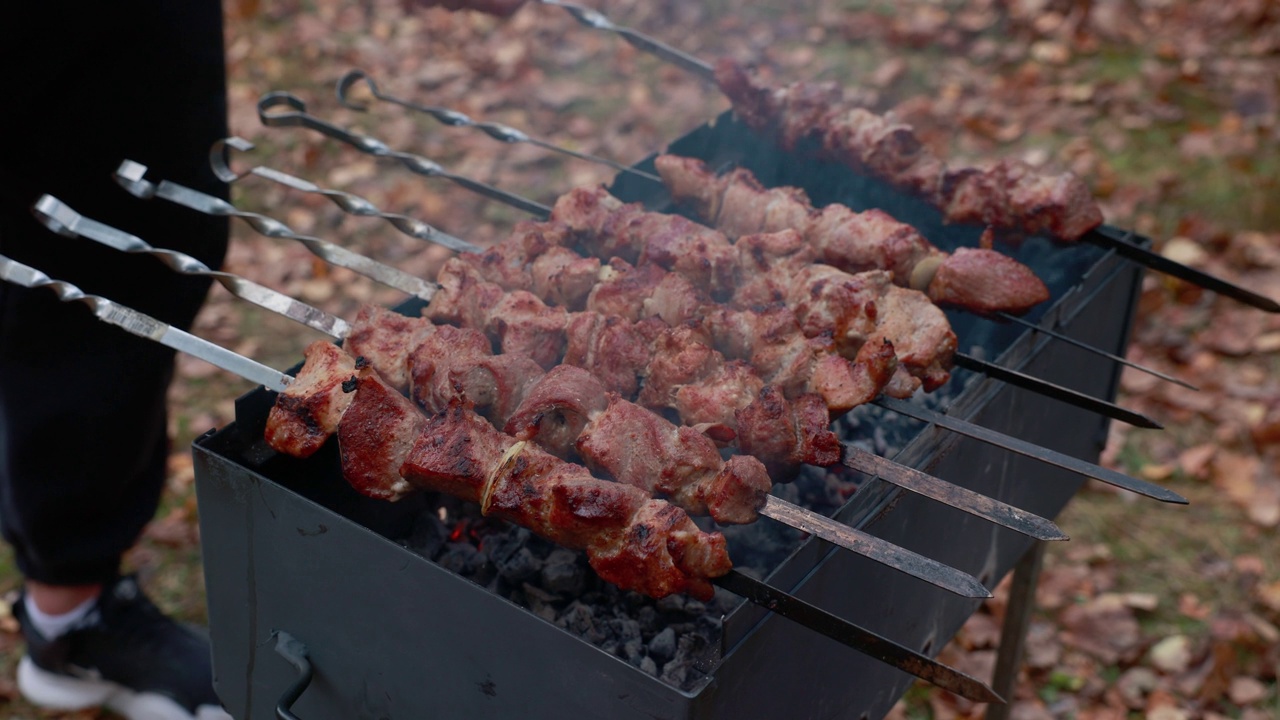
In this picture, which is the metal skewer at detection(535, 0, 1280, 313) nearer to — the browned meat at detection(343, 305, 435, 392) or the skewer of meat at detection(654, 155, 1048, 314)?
the skewer of meat at detection(654, 155, 1048, 314)

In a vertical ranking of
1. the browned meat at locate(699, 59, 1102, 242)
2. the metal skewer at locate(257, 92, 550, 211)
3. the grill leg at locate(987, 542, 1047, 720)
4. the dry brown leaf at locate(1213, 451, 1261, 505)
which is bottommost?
the grill leg at locate(987, 542, 1047, 720)

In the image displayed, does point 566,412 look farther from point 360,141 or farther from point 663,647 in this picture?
point 360,141

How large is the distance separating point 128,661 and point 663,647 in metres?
2.44

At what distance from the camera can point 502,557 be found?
2.57 meters

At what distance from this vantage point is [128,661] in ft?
12.5

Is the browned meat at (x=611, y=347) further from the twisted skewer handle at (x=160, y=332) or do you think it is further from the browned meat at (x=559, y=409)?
the twisted skewer handle at (x=160, y=332)

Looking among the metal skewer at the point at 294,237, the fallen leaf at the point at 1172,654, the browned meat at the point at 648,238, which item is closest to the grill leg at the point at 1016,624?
the fallen leaf at the point at 1172,654

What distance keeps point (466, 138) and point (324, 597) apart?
5809 mm

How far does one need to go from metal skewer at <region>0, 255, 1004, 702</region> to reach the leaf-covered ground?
2.34 metres

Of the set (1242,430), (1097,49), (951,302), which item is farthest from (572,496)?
(1097,49)

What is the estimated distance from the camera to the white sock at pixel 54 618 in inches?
146

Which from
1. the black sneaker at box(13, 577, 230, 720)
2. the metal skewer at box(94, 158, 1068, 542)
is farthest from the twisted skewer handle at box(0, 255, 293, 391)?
the black sneaker at box(13, 577, 230, 720)

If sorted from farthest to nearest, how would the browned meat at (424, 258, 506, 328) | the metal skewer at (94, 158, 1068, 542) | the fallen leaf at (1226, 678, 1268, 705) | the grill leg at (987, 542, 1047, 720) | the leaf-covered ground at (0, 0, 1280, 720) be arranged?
the leaf-covered ground at (0, 0, 1280, 720) → the fallen leaf at (1226, 678, 1268, 705) → the grill leg at (987, 542, 1047, 720) → the browned meat at (424, 258, 506, 328) → the metal skewer at (94, 158, 1068, 542)

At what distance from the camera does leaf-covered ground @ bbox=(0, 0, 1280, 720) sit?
4.23 m
